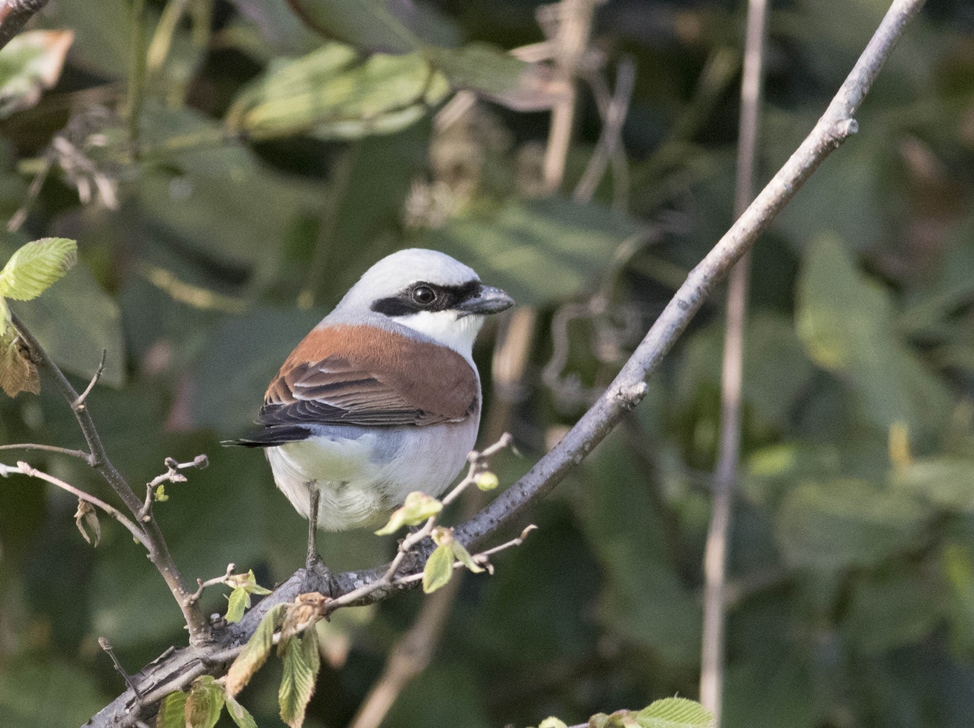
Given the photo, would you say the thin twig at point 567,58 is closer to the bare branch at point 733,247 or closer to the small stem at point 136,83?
the small stem at point 136,83

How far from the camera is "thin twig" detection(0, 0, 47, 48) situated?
5.48ft

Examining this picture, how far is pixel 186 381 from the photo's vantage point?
9.37 feet

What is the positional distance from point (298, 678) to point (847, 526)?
1783mm

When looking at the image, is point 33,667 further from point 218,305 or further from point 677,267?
point 677,267

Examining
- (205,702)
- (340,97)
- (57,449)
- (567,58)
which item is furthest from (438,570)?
(567,58)

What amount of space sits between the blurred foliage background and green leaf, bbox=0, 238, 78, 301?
84 centimetres

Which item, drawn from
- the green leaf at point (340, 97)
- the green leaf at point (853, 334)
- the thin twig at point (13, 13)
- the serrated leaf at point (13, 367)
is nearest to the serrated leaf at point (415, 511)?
the serrated leaf at point (13, 367)

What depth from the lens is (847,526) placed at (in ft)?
9.02

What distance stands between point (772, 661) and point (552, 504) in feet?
2.93

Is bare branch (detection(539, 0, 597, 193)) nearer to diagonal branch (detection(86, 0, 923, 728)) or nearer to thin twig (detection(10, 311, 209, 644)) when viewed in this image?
diagonal branch (detection(86, 0, 923, 728))

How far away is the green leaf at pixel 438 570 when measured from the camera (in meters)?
1.26

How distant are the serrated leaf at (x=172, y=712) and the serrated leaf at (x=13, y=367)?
420 mm

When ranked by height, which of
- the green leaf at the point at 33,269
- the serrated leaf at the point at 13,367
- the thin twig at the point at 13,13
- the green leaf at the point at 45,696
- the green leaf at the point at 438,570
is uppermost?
the thin twig at the point at 13,13

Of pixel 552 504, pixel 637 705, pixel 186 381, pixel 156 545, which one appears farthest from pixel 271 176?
pixel 156 545
